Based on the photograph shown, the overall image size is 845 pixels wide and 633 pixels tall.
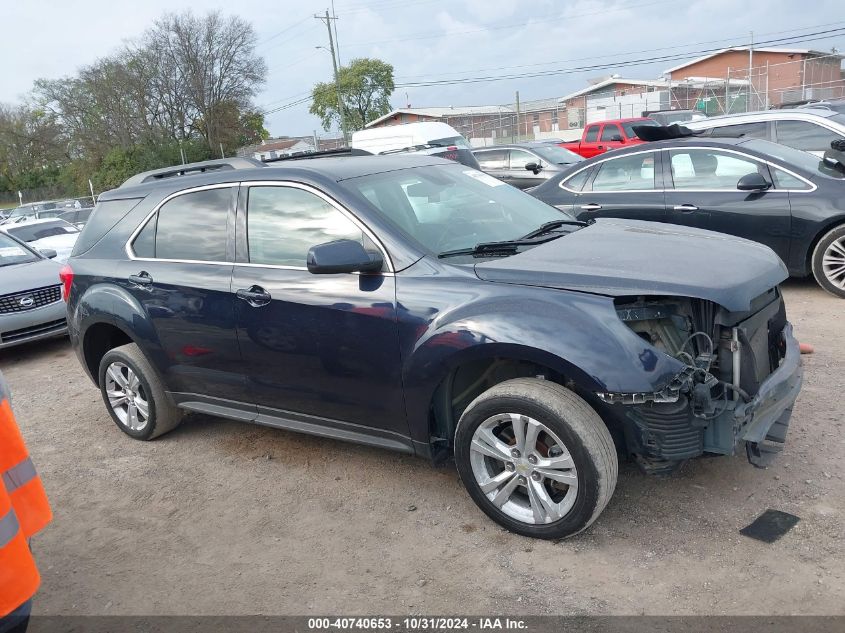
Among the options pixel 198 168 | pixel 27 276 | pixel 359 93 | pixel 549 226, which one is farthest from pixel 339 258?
pixel 359 93

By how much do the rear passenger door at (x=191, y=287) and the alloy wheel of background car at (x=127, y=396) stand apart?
395 mm

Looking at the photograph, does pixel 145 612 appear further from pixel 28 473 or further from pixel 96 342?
pixel 96 342

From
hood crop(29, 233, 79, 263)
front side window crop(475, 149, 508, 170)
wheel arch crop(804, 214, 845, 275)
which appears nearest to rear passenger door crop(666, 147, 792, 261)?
wheel arch crop(804, 214, 845, 275)

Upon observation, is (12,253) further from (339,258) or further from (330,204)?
(339,258)

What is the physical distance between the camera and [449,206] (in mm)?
4113

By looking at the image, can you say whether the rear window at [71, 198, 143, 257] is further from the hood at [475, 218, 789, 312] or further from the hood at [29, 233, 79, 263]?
the hood at [29, 233, 79, 263]

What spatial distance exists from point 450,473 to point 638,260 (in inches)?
64.9

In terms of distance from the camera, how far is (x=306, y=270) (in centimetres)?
387

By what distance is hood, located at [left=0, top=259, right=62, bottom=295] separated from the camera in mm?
7953

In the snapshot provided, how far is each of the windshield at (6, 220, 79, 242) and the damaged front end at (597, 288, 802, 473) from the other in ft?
46.1

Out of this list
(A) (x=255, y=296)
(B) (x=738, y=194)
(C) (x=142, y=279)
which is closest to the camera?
(A) (x=255, y=296)

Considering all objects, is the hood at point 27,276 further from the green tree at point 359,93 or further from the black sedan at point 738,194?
the green tree at point 359,93

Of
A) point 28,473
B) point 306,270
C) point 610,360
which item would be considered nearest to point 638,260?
point 610,360

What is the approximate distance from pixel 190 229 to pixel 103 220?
984 millimetres
